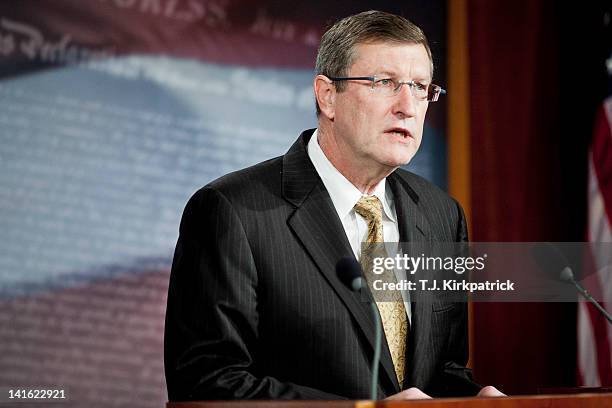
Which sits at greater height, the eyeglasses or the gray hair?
the gray hair

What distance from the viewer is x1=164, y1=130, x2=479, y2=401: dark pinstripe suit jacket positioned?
6.41 feet

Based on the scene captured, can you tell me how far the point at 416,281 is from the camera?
224 centimetres

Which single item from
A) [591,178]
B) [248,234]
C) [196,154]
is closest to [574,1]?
[591,178]

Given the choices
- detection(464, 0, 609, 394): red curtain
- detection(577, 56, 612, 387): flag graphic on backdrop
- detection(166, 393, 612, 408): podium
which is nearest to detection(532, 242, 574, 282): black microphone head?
detection(166, 393, 612, 408): podium

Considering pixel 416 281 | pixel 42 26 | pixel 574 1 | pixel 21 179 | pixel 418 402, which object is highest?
pixel 574 1

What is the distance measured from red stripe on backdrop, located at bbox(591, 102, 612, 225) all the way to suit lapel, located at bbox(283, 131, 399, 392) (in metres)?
1.88

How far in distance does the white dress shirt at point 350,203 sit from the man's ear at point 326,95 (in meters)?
0.08

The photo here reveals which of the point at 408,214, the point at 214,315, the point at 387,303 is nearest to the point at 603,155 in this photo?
the point at 408,214

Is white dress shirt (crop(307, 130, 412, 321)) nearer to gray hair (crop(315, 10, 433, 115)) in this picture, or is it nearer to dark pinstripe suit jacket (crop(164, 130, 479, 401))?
dark pinstripe suit jacket (crop(164, 130, 479, 401))

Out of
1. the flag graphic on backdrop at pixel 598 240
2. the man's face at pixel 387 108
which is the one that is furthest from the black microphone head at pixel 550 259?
the flag graphic on backdrop at pixel 598 240

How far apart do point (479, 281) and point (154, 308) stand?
59.1 inches

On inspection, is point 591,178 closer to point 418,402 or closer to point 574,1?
→ point 574,1

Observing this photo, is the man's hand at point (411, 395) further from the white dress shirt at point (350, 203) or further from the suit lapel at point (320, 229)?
the white dress shirt at point (350, 203)

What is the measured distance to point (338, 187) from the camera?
2.30 meters
